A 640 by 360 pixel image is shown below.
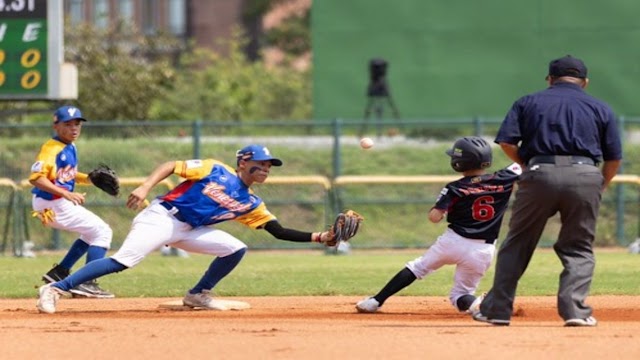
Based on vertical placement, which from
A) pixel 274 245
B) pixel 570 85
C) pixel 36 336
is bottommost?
pixel 274 245

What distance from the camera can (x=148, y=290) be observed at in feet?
44.0

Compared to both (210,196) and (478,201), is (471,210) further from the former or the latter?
(210,196)

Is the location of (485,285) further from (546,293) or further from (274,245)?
(274,245)

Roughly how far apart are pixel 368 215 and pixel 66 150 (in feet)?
33.1

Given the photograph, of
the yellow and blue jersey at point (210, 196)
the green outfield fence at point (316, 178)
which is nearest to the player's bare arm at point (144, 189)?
the yellow and blue jersey at point (210, 196)

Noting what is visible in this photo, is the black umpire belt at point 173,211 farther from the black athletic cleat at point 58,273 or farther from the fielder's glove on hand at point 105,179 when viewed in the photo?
the black athletic cleat at point 58,273

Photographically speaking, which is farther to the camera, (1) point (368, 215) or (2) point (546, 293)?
(1) point (368, 215)

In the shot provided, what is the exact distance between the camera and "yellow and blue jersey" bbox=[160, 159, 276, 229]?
1070cm

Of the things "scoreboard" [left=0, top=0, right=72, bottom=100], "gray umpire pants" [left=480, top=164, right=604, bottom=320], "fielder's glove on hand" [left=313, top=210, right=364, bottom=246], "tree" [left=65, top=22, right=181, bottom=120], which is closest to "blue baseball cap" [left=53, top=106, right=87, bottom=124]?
"fielder's glove on hand" [left=313, top=210, right=364, bottom=246]

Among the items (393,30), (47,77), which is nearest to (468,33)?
(393,30)

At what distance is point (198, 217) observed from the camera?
35.5 ft

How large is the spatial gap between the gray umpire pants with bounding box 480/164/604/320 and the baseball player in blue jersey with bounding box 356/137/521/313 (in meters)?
0.76

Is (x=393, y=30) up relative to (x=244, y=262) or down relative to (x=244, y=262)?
up

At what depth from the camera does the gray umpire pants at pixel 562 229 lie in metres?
9.14
